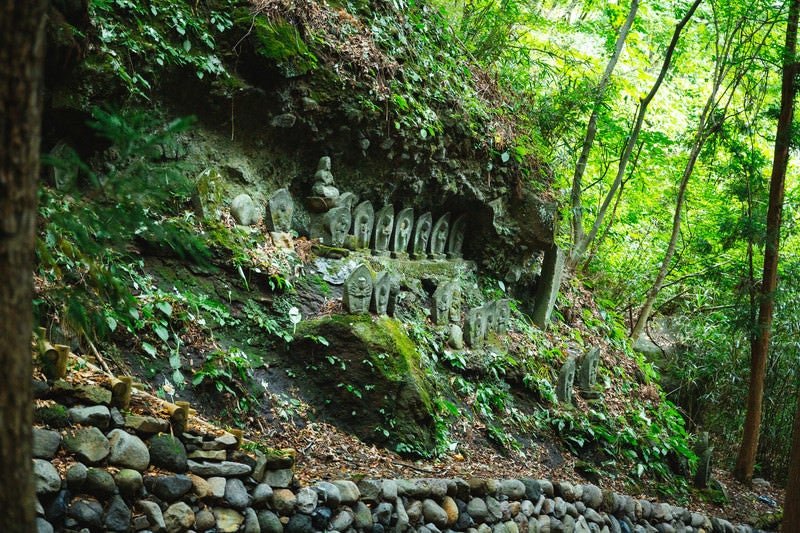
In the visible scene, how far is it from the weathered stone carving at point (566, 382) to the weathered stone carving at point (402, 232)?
2.44 m

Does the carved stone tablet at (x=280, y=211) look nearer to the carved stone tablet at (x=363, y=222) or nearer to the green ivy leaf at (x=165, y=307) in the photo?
the carved stone tablet at (x=363, y=222)

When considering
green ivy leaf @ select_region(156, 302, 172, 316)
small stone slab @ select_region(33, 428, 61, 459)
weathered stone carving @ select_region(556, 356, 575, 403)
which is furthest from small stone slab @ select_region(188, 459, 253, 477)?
weathered stone carving @ select_region(556, 356, 575, 403)

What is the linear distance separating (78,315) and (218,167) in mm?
4538

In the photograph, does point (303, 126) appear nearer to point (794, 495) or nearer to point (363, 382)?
point (363, 382)

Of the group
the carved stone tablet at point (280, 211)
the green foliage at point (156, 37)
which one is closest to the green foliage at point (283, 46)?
the green foliage at point (156, 37)

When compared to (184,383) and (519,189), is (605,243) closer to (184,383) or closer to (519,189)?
(519,189)

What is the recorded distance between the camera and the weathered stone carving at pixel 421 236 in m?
8.40

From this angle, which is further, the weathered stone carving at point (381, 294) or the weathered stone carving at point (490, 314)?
the weathered stone carving at point (490, 314)

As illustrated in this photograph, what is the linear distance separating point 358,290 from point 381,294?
1.16ft

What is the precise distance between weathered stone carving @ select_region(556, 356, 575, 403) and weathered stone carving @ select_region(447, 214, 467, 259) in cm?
219

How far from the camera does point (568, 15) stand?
15.3 m

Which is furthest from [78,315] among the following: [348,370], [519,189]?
[519,189]

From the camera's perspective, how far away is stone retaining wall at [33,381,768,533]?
297cm

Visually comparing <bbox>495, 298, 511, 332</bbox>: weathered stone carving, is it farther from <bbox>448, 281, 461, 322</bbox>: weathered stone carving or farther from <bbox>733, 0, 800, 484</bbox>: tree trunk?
<bbox>733, 0, 800, 484</bbox>: tree trunk
